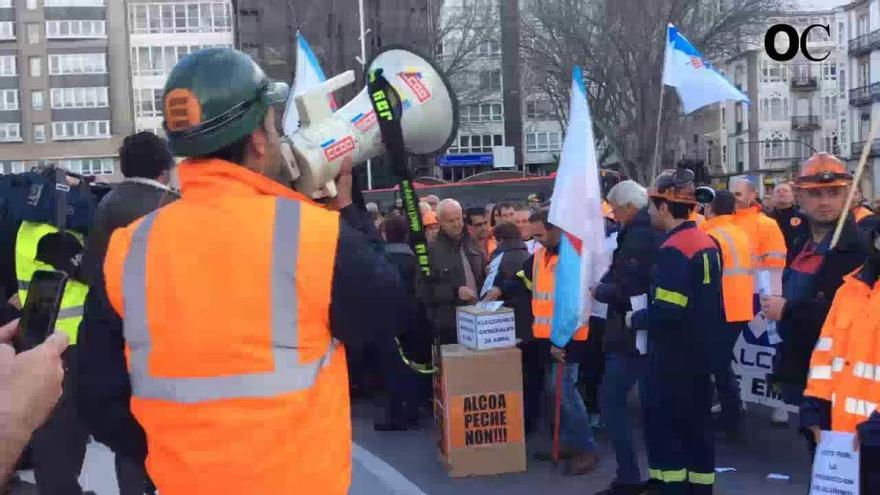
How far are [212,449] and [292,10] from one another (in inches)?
1504

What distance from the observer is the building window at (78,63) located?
6116 centimetres

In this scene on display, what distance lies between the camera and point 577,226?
6.59m

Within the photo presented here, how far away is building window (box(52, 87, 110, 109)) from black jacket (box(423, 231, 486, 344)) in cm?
5672

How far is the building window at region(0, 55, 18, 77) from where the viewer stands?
201ft

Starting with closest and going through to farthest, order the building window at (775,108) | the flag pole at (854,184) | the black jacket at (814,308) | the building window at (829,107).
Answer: the flag pole at (854,184), the black jacket at (814,308), the building window at (775,108), the building window at (829,107)

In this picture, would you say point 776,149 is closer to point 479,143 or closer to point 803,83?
point 803,83

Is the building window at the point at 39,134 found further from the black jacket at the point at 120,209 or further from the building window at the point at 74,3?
the black jacket at the point at 120,209

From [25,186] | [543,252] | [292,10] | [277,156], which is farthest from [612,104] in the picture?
Answer: [277,156]

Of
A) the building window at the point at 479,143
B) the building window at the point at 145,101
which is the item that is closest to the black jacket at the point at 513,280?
the building window at the point at 479,143

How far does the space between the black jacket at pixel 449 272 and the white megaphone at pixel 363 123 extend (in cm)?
459

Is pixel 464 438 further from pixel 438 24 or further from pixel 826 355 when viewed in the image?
pixel 438 24

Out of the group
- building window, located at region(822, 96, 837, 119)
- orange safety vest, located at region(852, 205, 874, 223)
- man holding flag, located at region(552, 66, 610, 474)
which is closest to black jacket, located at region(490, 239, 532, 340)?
man holding flag, located at region(552, 66, 610, 474)

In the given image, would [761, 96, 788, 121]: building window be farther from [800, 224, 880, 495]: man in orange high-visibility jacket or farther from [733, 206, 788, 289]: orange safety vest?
[800, 224, 880, 495]: man in orange high-visibility jacket

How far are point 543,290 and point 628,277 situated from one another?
3.81ft
